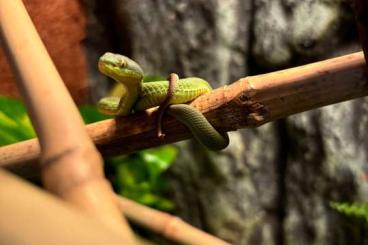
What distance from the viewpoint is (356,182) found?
202cm

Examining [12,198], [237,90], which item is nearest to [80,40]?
[237,90]

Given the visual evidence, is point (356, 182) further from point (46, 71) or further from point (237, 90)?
point (46, 71)

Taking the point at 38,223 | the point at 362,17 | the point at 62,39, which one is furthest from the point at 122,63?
the point at 62,39

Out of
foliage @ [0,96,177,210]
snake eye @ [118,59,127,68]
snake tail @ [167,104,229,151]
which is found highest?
snake eye @ [118,59,127,68]

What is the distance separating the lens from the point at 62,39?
90.2 inches

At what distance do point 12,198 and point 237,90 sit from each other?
79cm

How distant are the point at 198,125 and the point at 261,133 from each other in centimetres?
117

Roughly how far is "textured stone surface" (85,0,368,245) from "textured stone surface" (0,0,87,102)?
0.17 metres

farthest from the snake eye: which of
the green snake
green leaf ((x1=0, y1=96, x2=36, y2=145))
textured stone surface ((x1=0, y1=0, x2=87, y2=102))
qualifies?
textured stone surface ((x1=0, y1=0, x2=87, y2=102))

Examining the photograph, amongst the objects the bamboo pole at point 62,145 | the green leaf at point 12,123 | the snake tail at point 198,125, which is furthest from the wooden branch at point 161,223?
the green leaf at point 12,123

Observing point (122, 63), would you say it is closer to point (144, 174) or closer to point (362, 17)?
point (362, 17)

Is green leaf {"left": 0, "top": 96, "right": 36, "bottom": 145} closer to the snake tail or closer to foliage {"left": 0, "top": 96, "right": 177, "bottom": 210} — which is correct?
foliage {"left": 0, "top": 96, "right": 177, "bottom": 210}

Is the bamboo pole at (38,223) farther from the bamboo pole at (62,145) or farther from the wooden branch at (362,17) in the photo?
the wooden branch at (362,17)

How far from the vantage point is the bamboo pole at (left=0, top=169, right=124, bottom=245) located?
0.94 ft
